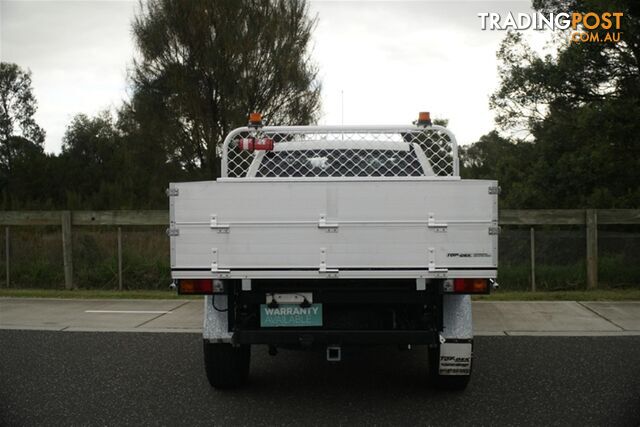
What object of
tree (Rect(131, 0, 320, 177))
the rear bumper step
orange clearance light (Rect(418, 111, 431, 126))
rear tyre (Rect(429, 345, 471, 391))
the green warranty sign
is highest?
tree (Rect(131, 0, 320, 177))

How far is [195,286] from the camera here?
4293 mm

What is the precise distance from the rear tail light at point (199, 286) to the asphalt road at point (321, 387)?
0.88 meters

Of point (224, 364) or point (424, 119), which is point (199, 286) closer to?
point (224, 364)

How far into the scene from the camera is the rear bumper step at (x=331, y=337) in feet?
14.1

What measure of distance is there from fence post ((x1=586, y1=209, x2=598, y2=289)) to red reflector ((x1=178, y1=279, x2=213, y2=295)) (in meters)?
7.53

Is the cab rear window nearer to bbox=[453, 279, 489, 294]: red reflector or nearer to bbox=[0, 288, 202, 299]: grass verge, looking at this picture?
bbox=[453, 279, 489, 294]: red reflector

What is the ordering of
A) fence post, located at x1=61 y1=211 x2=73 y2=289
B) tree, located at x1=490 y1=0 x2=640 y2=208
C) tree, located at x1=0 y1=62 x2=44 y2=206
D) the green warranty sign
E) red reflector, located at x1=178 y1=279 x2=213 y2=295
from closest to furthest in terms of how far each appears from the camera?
red reflector, located at x1=178 y1=279 x2=213 y2=295, the green warranty sign, fence post, located at x1=61 y1=211 x2=73 y2=289, tree, located at x1=490 y1=0 x2=640 y2=208, tree, located at x1=0 y1=62 x2=44 y2=206

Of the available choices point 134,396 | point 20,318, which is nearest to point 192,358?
point 134,396

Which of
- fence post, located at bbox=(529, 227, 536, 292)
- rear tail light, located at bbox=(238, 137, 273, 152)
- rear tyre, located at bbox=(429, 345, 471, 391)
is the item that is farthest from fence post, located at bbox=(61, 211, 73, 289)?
rear tyre, located at bbox=(429, 345, 471, 391)

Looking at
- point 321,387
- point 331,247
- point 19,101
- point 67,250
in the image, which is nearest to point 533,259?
point 321,387

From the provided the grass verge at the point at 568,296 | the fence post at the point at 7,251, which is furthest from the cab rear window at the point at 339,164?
the fence post at the point at 7,251

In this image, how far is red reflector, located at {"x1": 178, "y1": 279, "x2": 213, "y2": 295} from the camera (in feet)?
14.1

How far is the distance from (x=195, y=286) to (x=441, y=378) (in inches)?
78.0

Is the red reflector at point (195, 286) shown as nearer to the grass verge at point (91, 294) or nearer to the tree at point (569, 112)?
the grass verge at point (91, 294)
